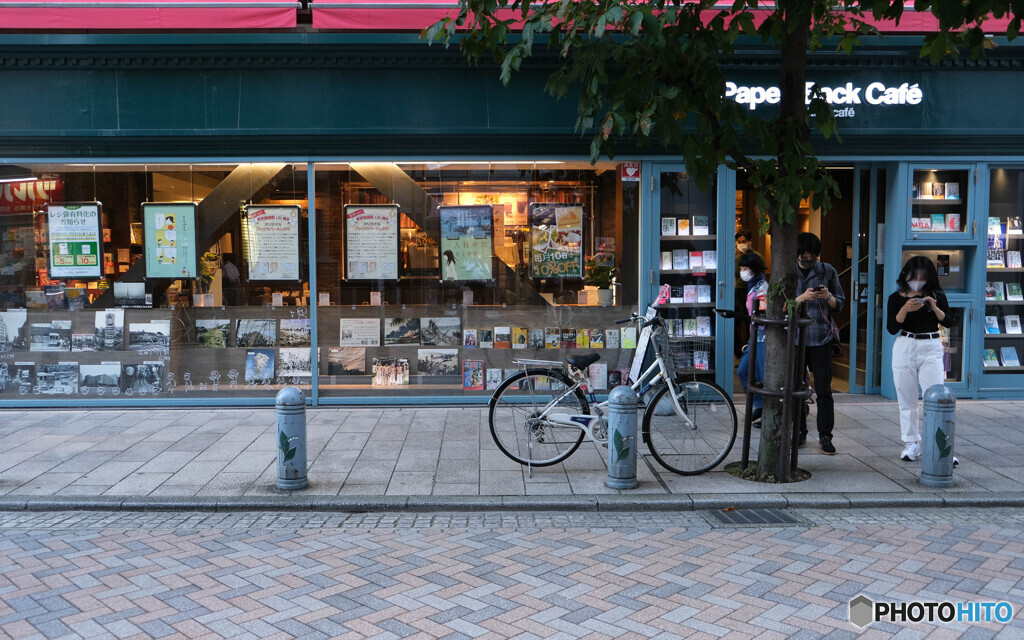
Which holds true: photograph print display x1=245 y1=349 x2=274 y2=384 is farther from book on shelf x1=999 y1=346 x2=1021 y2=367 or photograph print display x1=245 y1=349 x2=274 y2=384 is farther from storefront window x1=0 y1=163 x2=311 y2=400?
book on shelf x1=999 y1=346 x2=1021 y2=367

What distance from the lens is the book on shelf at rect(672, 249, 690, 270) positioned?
9891 millimetres

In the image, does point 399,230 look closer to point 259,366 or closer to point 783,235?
point 259,366

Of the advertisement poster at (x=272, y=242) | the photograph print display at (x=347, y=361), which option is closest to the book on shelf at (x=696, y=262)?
the photograph print display at (x=347, y=361)

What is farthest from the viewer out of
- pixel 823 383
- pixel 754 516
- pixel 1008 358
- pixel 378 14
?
pixel 1008 358

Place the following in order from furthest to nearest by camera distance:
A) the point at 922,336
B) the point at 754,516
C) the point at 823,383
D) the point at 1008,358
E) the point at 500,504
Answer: the point at 1008,358, the point at 823,383, the point at 922,336, the point at 500,504, the point at 754,516

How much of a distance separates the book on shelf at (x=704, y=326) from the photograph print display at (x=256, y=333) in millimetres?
5446

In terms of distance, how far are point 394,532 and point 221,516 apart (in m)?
1.45

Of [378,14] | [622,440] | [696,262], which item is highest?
[378,14]

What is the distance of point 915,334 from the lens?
277 inches

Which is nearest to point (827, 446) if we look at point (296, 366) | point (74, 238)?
point (296, 366)

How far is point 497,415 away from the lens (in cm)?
707

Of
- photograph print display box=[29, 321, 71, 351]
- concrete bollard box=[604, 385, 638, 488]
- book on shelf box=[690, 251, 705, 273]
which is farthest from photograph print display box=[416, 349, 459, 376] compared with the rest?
photograph print display box=[29, 321, 71, 351]

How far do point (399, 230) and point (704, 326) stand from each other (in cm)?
411

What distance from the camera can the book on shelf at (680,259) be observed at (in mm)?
9891
